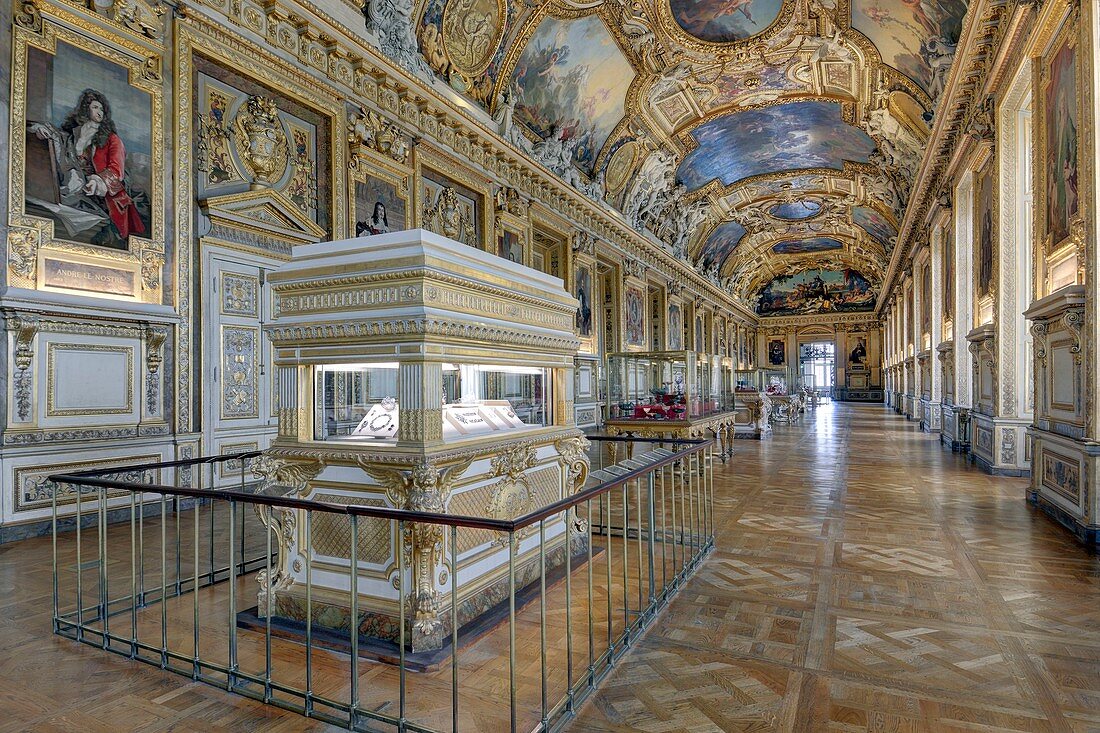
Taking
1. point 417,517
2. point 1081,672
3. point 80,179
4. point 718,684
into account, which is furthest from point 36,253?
point 1081,672

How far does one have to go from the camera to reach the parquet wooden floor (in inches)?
105

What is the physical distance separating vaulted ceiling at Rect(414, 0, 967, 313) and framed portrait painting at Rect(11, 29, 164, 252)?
5.26 meters

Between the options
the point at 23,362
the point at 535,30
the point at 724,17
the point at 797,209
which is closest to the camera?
the point at 23,362

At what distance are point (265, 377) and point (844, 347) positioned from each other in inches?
1831

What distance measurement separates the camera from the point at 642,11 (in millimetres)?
13469

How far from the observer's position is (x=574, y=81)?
48.3 feet

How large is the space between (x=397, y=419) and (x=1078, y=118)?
283 inches

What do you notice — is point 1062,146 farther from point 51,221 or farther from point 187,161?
point 51,221

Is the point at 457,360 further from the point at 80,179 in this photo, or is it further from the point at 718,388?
the point at 718,388

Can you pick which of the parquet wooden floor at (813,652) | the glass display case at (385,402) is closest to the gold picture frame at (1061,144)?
the parquet wooden floor at (813,652)

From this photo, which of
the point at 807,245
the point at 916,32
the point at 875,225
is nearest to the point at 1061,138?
the point at 916,32

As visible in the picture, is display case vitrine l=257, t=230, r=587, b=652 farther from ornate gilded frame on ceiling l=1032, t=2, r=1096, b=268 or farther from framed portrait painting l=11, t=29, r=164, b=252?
ornate gilded frame on ceiling l=1032, t=2, r=1096, b=268

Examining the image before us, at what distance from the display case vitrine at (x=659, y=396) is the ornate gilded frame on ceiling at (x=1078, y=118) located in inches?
204

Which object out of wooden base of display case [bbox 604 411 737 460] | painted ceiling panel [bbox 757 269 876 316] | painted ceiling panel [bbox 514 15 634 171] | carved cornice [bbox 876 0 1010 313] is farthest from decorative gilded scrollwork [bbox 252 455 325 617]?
painted ceiling panel [bbox 757 269 876 316]
